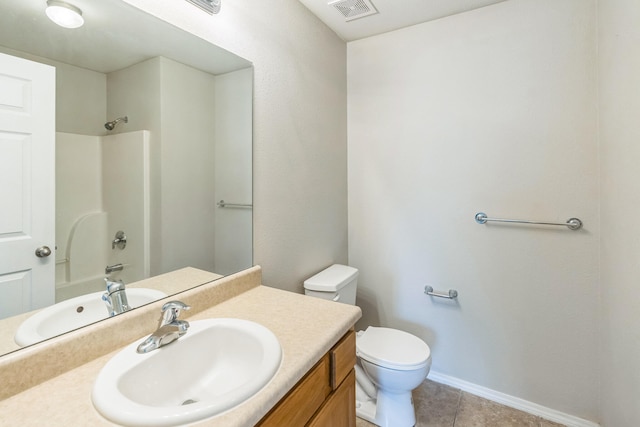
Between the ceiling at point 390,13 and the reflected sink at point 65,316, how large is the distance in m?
1.74

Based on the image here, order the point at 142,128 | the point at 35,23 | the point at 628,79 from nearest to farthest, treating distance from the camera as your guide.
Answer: the point at 35,23 < the point at 142,128 < the point at 628,79

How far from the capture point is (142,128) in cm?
96

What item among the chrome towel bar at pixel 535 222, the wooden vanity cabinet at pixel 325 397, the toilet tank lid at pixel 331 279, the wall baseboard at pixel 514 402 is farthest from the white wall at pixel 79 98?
the wall baseboard at pixel 514 402

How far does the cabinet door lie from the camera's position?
883 millimetres

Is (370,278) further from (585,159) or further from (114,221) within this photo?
(114,221)

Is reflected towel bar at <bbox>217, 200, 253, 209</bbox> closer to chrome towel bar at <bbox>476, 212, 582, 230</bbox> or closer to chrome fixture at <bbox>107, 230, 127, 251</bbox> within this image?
chrome fixture at <bbox>107, 230, 127, 251</bbox>

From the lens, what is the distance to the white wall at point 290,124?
1312mm

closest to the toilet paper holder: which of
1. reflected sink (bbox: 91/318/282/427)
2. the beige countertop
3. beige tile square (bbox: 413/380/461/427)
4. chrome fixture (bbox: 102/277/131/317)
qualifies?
beige tile square (bbox: 413/380/461/427)

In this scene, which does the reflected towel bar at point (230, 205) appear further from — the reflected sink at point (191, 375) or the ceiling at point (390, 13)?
the ceiling at point (390, 13)

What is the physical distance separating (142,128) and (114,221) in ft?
1.03

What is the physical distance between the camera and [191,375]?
87 cm

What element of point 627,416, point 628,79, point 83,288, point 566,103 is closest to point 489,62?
point 566,103

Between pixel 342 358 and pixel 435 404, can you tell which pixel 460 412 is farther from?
pixel 342 358

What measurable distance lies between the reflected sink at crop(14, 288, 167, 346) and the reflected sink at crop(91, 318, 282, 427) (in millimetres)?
A: 151
